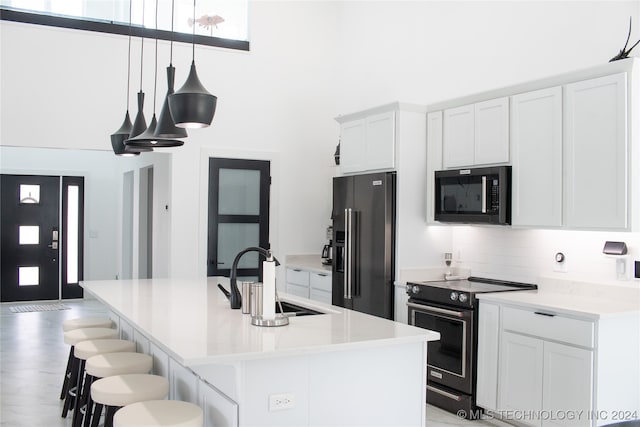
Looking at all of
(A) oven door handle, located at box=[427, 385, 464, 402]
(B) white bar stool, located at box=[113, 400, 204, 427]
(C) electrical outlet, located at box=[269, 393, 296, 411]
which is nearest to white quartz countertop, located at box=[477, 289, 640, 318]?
(A) oven door handle, located at box=[427, 385, 464, 402]

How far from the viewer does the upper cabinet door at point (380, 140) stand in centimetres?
517

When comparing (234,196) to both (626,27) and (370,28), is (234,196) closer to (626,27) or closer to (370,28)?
(370,28)

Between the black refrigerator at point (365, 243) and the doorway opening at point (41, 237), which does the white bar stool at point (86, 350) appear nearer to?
the black refrigerator at point (365, 243)

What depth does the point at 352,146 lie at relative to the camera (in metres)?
5.76

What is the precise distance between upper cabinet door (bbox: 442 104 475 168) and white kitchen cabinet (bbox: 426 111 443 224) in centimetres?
7

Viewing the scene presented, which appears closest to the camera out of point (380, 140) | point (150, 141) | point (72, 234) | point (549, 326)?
point (549, 326)

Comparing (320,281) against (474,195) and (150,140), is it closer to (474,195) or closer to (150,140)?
(474,195)

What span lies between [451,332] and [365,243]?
4.05 ft

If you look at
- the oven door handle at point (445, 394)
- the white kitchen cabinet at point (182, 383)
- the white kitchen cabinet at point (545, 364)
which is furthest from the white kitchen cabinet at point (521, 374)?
the white kitchen cabinet at point (182, 383)

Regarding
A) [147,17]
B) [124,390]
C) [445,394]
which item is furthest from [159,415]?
[147,17]

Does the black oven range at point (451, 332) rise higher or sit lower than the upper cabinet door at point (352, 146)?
lower

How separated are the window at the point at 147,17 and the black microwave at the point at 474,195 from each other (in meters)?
2.81

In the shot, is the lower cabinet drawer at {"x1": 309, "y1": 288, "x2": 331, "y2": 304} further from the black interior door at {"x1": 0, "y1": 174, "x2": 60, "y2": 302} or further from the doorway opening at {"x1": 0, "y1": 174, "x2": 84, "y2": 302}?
the black interior door at {"x1": 0, "y1": 174, "x2": 60, "y2": 302}

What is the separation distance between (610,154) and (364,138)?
2320 mm
